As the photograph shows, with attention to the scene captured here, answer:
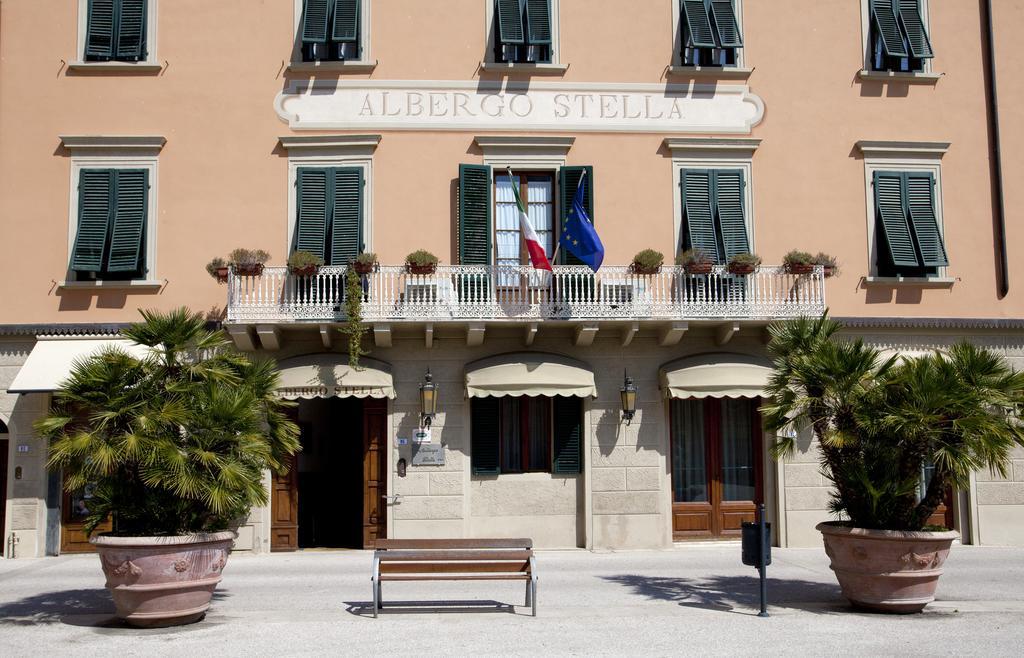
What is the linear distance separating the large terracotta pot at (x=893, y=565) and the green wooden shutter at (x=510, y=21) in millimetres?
10635

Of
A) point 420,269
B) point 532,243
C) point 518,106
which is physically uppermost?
point 518,106

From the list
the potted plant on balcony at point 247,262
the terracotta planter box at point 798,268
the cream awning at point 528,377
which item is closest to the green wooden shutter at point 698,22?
the terracotta planter box at point 798,268

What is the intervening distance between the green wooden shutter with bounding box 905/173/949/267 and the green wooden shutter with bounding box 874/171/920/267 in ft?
0.47

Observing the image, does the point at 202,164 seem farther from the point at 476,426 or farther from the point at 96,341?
the point at 476,426

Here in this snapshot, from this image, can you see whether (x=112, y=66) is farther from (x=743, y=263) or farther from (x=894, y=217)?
(x=894, y=217)

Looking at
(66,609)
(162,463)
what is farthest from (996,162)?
(66,609)

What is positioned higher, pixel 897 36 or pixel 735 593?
pixel 897 36

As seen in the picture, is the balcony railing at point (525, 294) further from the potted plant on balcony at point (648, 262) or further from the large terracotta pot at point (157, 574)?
the large terracotta pot at point (157, 574)

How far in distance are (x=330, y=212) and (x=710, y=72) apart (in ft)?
24.3

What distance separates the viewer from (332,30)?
17172 mm

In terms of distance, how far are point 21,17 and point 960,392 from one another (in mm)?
16459

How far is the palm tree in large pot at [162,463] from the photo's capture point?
9.95 meters

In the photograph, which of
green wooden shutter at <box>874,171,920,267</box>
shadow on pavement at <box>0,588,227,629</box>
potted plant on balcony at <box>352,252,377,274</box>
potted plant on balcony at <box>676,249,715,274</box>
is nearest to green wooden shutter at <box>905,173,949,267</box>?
green wooden shutter at <box>874,171,920,267</box>

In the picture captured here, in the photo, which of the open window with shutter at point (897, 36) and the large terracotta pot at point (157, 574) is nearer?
the large terracotta pot at point (157, 574)
